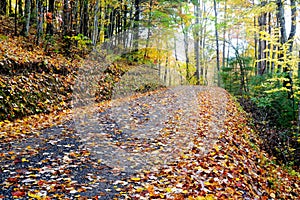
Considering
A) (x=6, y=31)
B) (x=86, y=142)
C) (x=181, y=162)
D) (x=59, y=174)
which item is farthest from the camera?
(x=6, y=31)

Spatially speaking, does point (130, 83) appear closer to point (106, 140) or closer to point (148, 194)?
point (106, 140)

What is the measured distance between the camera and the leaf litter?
3918 millimetres

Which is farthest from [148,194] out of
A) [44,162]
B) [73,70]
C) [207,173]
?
[73,70]

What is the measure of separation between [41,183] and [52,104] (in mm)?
5187

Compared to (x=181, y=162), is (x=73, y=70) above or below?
above

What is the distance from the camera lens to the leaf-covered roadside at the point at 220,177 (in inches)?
157

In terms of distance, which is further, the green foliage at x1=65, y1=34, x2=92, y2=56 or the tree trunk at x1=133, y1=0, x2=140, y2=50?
the tree trunk at x1=133, y1=0, x2=140, y2=50

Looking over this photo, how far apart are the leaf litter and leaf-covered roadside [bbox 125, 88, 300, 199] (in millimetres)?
13

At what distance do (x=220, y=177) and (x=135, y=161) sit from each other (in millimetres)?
1576

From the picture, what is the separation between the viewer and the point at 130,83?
14648 millimetres

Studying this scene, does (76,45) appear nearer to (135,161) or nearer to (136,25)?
(136,25)

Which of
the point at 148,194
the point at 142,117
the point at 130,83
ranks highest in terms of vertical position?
the point at 130,83

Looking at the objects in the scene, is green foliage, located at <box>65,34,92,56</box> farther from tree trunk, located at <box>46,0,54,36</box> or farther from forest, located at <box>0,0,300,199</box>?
tree trunk, located at <box>46,0,54,36</box>

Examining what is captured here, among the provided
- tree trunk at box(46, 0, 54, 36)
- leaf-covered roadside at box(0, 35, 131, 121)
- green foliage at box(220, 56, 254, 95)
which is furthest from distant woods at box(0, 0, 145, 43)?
green foliage at box(220, 56, 254, 95)
